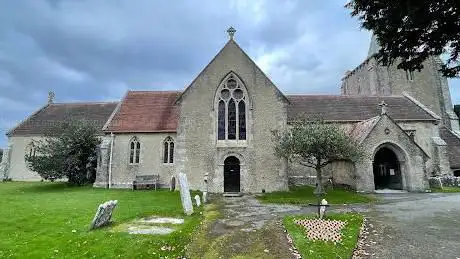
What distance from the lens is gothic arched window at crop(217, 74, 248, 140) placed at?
2586 cm

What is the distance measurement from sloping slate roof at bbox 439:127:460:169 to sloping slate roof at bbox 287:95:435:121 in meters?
5.15

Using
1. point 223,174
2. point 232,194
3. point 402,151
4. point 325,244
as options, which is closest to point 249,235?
point 325,244

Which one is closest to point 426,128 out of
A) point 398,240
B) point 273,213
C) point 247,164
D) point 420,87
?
point 420,87

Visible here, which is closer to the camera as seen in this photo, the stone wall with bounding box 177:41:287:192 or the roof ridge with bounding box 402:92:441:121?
the stone wall with bounding box 177:41:287:192

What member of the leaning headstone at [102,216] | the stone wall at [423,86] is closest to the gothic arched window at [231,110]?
the leaning headstone at [102,216]

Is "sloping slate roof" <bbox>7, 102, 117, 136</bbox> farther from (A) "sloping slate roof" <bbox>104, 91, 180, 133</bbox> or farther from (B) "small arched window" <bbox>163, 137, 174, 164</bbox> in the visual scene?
(B) "small arched window" <bbox>163, 137, 174, 164</bbox>

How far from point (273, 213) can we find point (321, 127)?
918cm

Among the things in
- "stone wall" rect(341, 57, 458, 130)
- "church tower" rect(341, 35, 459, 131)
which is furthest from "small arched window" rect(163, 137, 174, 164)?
"church tower" rect(341, 35, 459, 131)

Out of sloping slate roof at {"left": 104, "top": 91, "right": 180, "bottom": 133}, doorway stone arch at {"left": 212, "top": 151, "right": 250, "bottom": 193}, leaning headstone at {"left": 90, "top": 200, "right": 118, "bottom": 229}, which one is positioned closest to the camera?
leaning headstone at {"left": 90, "top": 200, "right": 118, "bottom": 229}

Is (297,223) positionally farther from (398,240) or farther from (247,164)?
(247,164)

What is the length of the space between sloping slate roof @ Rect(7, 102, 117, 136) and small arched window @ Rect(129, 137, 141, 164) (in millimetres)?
7798

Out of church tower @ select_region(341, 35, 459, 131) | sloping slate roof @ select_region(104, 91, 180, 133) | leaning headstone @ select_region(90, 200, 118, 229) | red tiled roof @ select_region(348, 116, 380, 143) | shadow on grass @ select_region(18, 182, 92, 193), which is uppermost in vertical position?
church tower @ select_region(341, 35, 459, 131)

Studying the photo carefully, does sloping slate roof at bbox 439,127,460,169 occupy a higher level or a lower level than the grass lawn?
higher

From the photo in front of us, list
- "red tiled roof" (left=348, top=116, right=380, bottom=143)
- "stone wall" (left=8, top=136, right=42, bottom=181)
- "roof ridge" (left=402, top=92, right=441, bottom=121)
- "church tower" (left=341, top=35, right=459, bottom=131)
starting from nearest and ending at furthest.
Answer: "red tiled roof" (left=348, top=116, right=380, bottom=143) < "roof ridge" (left=402, top=92, right=441, bottom=121) < "stone wall" (left=8, top=136, right=42, bottom=181) < "church tower" (left=341, top=35, right=459, bottom=131)
